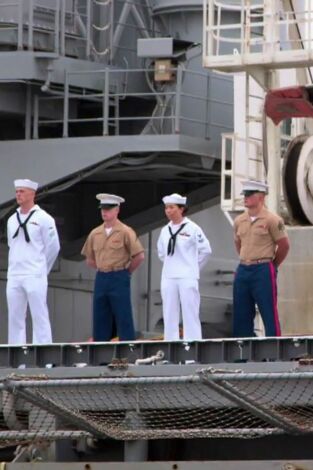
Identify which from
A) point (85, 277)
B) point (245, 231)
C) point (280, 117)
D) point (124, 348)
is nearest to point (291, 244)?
point (280, 117)

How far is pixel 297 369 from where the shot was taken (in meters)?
15.1

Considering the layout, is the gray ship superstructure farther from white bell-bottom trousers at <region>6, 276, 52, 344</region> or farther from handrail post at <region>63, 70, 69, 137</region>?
white bell-bottom trousers at <region>6, 276, 52, 344</region>

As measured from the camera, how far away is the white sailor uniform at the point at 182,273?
59.1ft

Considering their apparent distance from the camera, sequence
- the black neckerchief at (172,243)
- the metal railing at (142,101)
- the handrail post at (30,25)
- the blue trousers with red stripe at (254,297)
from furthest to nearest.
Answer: the metal railing at (142,101), the handrail post at (30,25), the black neckerchief at (172,243), the blue trousers with red stripe at (254,297)

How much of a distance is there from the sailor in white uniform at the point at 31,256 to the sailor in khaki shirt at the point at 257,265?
5.34 ft

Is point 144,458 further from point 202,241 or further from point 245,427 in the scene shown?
point 202,241

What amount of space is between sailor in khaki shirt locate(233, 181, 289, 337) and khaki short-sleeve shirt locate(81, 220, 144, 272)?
0.92m

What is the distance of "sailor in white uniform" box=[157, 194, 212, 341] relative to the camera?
59.0 feet

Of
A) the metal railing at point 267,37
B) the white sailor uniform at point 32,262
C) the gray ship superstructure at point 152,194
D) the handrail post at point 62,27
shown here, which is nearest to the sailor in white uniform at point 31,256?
the white sailor uniform at point 32,262

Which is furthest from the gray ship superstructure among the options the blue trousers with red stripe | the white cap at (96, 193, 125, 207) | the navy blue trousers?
the white cap at (96, 193, 125, 207)

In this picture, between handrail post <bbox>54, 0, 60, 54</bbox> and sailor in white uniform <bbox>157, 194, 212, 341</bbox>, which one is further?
handrail post <bbox>54, 0, 60, 54</bbox>

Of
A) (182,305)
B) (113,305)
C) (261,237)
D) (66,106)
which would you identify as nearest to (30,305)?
(113,305)

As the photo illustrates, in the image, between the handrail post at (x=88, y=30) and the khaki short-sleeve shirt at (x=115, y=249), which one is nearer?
the khaki short-sleeve shirt at (x=115, y=249)

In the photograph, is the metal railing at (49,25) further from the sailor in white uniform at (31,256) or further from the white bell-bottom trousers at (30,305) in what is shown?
the white bell-bottom trousers at (30,305)
